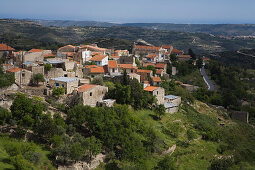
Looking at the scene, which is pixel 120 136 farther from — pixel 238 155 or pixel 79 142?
pixel 238 155

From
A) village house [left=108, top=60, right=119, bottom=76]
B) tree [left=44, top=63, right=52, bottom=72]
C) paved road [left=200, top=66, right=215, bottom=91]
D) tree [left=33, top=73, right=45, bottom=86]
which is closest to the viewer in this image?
tree [left=33, top=73, right=45, bottom=86]

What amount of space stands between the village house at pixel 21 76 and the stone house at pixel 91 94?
254 inches

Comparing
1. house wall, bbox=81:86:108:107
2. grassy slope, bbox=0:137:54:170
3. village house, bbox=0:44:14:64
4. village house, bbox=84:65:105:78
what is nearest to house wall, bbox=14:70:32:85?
house wall, bbox=81:86:108:107

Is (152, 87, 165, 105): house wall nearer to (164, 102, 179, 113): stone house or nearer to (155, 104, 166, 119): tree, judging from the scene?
(164, 102, 179, 113): stone house

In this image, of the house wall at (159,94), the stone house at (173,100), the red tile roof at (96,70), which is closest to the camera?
the house wall at (159,94)

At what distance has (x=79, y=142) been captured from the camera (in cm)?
2081

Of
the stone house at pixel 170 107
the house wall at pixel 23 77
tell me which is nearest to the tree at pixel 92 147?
the house wall at pixel 23 77

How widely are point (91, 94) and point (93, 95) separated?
0.35 metres

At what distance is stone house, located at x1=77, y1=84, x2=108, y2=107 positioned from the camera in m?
27.4

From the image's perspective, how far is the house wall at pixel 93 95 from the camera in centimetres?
2778

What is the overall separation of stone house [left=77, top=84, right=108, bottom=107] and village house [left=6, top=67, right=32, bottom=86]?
21.2ft

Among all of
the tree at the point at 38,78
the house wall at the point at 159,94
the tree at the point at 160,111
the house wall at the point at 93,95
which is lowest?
the tree at the point at 160,111

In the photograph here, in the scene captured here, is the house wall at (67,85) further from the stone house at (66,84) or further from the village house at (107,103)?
the village house at (107,103)

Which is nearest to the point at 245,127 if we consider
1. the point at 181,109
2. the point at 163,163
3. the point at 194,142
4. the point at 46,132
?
the point at 181,109
